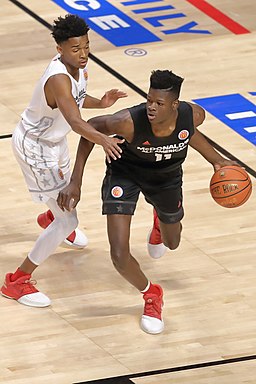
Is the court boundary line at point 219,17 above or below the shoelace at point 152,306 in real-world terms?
below

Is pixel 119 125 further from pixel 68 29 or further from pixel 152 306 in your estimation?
pixel 152 306

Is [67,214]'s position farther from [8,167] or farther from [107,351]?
[8,167]

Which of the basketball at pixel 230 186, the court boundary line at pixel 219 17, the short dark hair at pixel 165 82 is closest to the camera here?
the short dark hair at pixel 165 82

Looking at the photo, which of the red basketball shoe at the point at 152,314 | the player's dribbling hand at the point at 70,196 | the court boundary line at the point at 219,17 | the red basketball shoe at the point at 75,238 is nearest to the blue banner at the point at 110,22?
the court boundary line at the point at 219,17

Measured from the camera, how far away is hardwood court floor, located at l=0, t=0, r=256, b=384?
7.28m

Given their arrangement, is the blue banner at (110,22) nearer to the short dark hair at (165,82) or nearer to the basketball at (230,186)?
the basketball at (230,186)

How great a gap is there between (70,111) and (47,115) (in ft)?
1.34

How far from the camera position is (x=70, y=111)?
722cm

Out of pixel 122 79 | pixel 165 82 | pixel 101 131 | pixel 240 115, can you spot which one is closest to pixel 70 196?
pixel 101 131

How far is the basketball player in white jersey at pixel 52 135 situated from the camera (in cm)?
735

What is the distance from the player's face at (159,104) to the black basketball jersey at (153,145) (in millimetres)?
140

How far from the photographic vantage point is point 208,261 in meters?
8.34

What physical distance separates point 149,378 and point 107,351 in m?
0.35

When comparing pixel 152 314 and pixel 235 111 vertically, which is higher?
pixel 152 314
